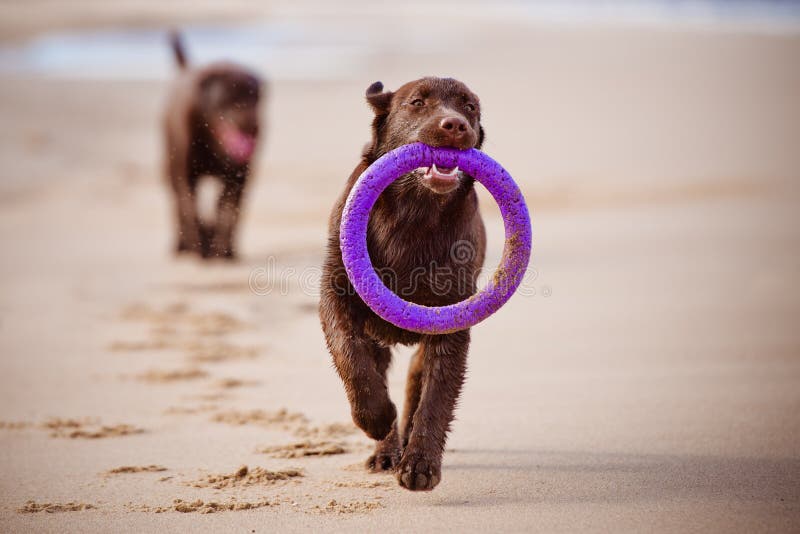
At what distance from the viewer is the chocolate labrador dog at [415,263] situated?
449 cm

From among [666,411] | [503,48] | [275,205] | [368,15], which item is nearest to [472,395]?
[666,411]

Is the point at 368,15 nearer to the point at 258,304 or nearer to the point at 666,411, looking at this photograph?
the point at 258,304

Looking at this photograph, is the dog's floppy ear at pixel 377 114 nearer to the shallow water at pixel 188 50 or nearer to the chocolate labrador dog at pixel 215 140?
the chocolate labrador dog at pixel 215 140

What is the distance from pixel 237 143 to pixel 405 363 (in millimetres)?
4091

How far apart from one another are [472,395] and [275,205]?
9.72 m

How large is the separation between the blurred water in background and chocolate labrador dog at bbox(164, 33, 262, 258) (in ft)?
44.8

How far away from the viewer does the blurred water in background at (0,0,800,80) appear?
2794cm

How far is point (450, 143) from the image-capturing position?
4.48 metres

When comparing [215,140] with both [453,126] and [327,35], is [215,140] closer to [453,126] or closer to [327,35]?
[453,126]

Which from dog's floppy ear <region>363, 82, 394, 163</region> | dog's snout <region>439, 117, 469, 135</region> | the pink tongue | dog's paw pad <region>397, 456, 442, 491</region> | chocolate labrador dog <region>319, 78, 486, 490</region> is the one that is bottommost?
dog's paw pad <region>397, 456, 442, 491</region>

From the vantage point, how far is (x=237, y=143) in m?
10.3

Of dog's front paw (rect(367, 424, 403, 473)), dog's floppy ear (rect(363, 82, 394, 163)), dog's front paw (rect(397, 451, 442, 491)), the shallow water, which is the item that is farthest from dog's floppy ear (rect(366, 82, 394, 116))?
the shallow water

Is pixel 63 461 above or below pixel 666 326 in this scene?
below

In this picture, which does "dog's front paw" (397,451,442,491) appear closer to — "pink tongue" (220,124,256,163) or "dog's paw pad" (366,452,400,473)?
"dog's paw pad" (366,452,400,473)
